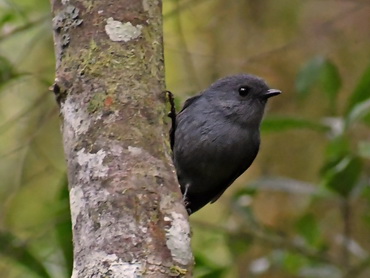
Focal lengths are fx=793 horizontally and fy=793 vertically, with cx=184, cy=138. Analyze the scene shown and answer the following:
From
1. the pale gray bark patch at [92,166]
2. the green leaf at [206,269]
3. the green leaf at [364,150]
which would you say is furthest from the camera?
the green leaf at [206,269]

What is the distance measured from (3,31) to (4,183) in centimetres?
112

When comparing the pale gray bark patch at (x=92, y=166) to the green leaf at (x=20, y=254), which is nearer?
the pale gray bark patch at (x=92, y=166)

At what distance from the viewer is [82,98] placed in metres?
2.61

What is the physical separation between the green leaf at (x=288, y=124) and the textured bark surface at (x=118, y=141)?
6.01 feet

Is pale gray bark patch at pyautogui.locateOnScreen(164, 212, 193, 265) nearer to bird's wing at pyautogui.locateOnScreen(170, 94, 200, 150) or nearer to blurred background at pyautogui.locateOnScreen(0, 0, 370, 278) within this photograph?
bird's wing at pyautogui.locateOnScreen(170, 94, 200, 150)

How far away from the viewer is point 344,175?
14.5 ft

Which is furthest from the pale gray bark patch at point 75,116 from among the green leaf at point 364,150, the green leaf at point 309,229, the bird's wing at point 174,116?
the green leaf at point 309,229

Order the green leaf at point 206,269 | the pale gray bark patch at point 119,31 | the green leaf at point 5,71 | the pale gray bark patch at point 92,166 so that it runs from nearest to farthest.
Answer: the pale gray bark patch at point 92,166, the pale gray bark patch at point 119,31, the green leaf at point 206,269, the green leaf at point 5,71

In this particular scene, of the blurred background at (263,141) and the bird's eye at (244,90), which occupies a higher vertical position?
the bird's eye at (244,90)

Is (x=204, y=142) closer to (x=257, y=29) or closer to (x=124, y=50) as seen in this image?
(x=124, y=50)

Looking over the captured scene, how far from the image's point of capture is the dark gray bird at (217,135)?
13.9ft

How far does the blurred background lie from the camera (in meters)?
4.49

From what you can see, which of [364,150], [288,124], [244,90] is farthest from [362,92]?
[244,90]

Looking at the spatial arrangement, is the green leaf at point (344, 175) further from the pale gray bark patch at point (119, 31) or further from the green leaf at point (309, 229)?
the pale gray bark patch at point (119, 31)
